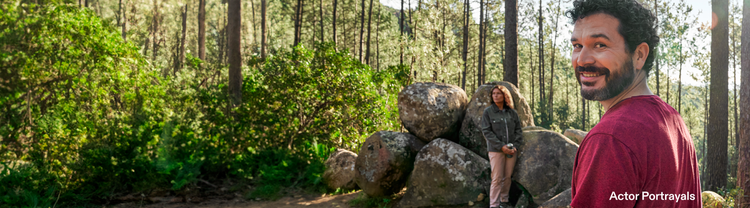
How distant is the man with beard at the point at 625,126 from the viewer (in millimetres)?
912

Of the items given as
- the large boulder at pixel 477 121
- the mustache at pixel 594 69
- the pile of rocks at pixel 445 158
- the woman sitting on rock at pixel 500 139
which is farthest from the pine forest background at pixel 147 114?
the mustache at pixel 594 69

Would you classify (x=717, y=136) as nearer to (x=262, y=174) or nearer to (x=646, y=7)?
(x=262, y=174)

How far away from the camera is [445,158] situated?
22.3ft

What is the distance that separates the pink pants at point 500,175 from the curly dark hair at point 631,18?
4782 mm

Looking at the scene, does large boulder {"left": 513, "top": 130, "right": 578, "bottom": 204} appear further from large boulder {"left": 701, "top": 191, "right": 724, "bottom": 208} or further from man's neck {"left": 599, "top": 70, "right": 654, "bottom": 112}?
man's neck {"left": 599, "top": 70, "right": 654, "bottom": 112}

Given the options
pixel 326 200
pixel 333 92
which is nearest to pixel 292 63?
pixel 333 92

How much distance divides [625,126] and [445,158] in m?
5.94

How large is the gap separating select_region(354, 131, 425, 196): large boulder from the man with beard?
6.19 meters

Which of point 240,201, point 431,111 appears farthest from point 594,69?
point 240,201

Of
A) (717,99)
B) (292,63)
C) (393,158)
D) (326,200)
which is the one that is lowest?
(326,200)

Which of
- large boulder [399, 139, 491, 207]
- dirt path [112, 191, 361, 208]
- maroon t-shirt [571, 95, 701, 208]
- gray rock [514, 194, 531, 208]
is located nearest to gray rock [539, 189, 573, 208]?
gray rock [514, 194, 531, 208]

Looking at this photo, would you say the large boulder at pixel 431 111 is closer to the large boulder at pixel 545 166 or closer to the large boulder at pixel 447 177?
the large boulder at pixel 447 177

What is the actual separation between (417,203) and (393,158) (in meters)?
0.95

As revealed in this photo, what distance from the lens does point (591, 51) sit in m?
1.13
